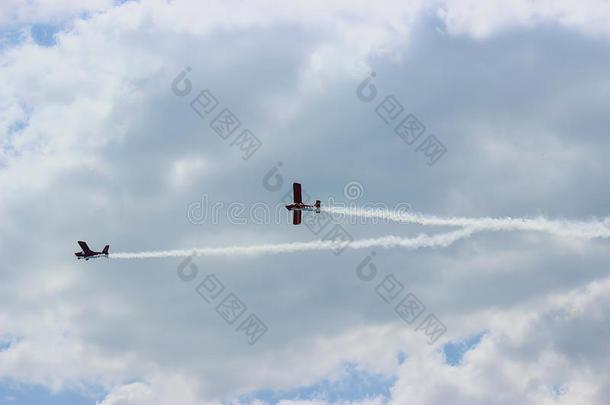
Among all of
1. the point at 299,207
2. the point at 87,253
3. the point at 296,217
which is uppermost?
the point at 87,253

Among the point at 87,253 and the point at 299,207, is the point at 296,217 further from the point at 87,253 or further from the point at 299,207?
the point at 87,253

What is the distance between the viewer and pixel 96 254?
134625mm

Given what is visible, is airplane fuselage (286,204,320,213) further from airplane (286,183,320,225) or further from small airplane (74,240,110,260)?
small airplane (74,240,110,260)

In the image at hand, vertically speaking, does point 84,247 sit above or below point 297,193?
above

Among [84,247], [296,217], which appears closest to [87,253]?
[84,247]

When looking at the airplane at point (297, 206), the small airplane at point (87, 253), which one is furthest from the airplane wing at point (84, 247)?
the airplane at point (297, 206)

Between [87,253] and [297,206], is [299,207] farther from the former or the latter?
[87,253]

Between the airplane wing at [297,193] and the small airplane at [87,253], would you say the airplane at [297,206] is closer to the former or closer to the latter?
the airplane wing at [297,193]

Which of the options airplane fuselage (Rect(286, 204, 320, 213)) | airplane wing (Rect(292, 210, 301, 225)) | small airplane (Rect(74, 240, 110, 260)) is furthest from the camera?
small airplane (Rect(74, 240, 110, 260))

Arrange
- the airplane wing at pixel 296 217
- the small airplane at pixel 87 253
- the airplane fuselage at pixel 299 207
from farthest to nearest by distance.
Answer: the small airplane at pixel 87 253 → the airplane fuselage at pixel 299 207 → the airplane wing at pixel 296 217

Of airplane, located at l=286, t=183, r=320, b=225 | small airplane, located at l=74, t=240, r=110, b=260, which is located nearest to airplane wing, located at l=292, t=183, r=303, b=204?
airplane, located at l=286, t=183, r=320, b=225

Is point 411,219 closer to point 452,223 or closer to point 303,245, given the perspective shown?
point 452,223

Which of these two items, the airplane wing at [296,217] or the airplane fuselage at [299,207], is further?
the airplane fuselage at [299,207]

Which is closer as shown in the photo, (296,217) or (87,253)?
(296,217)
